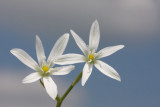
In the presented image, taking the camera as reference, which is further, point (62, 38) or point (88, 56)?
point (88, 56)

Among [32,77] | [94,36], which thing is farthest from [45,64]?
[94,36]

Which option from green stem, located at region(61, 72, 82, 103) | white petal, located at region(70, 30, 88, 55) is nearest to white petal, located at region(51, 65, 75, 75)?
green stem, located at region(61, 72, 82, 103)

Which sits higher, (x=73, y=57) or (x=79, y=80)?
(x=73, y=57)

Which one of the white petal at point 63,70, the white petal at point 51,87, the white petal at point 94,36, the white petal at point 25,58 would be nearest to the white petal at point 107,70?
the white petal at point 94,36

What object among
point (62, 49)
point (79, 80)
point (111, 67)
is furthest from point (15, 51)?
point (111, 67)

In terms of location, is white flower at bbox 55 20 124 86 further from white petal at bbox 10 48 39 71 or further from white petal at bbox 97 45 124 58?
white petal at bbox 10 48 39 71

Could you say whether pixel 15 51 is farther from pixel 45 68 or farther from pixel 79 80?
pixel 79 80

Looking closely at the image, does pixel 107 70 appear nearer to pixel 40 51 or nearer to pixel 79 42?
pixel 79 42
